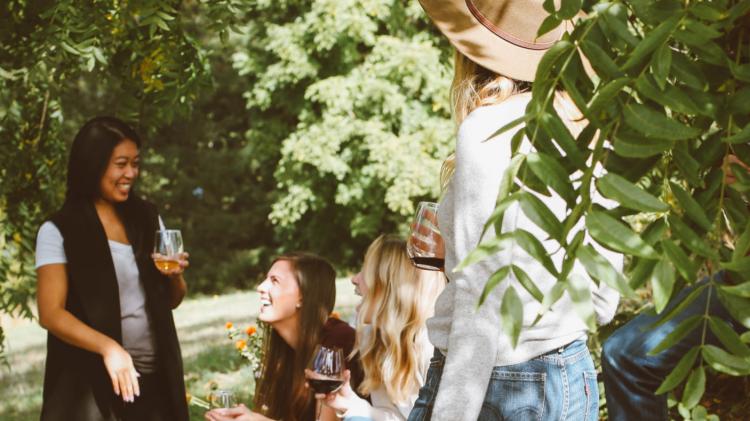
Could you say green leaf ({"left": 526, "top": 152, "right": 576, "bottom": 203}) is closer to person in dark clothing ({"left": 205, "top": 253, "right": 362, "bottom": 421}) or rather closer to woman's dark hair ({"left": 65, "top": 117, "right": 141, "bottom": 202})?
person in dark clothing ({"left": 205, "top": 253, "right": 362, "bottom": 421})

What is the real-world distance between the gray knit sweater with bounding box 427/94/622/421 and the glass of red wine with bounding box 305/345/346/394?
1.18 meters

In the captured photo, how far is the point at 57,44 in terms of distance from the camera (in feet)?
12.8

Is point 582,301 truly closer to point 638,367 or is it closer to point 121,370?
point 638,367

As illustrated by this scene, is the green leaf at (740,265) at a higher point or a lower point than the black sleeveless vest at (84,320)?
higher

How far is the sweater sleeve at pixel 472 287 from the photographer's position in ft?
5.82

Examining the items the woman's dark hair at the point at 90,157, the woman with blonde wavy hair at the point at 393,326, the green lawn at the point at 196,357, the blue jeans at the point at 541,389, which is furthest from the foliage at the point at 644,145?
the green lawn at the point at 196,357

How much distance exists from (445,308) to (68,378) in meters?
2.20

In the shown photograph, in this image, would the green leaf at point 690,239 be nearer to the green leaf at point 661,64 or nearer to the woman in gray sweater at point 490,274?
the green leaf at point 661,64

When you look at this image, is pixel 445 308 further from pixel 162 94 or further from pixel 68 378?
pixel 162 94

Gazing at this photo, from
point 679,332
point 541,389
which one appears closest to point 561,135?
point 679,332

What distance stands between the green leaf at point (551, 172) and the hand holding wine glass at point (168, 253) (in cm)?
292

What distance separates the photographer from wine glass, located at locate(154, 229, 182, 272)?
149 inches

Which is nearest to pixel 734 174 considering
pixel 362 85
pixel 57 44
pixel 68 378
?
pixel 68 378

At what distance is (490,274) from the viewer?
1.76 m
